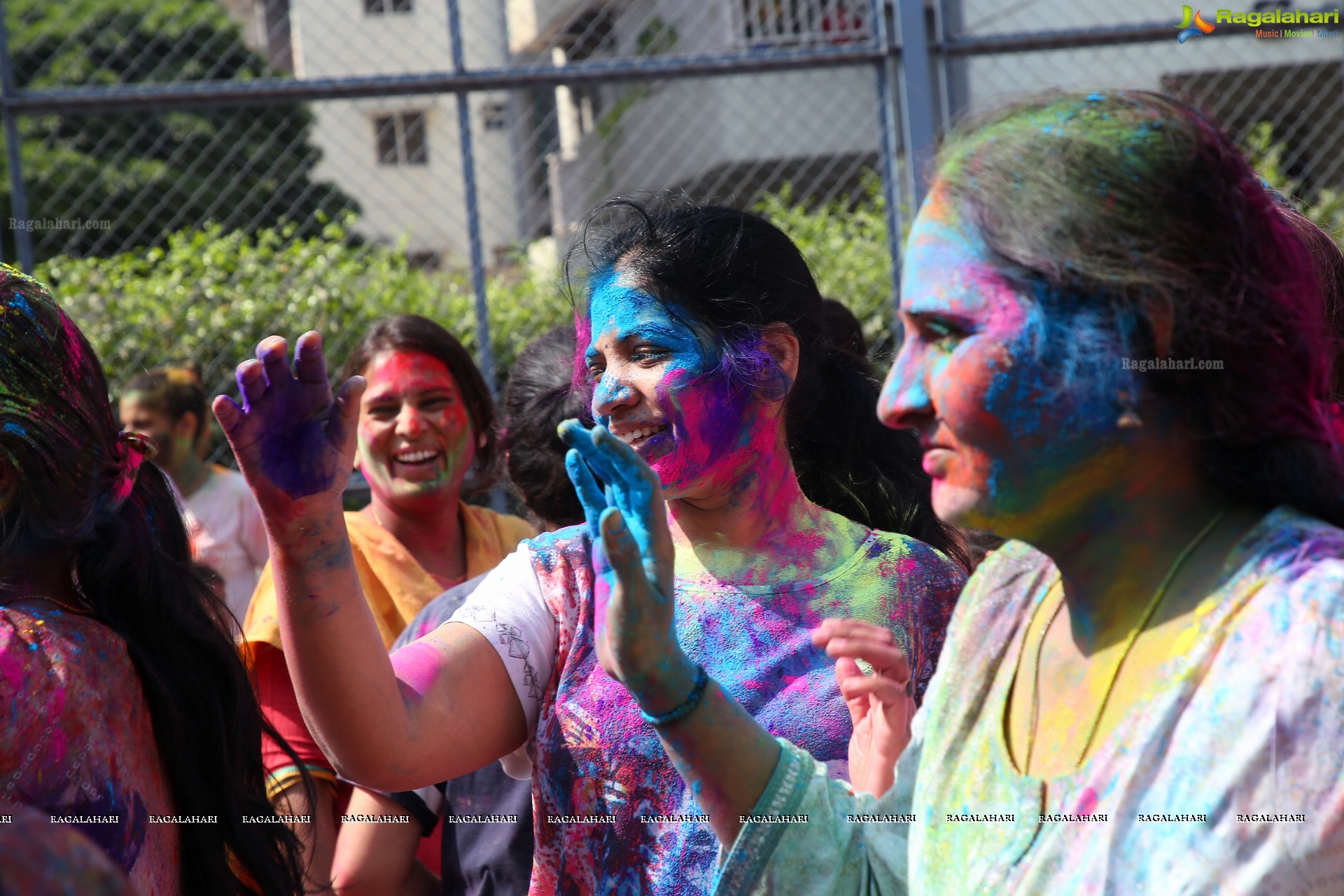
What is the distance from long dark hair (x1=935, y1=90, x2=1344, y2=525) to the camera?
4.00 feet

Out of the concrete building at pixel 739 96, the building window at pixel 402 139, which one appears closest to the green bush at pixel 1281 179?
the concrete building at pixel 739 96

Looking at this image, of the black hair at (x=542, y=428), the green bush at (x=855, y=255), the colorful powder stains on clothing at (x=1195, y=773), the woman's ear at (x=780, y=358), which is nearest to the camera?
the colorful powder stains on clothing at (x=1195, y=773)

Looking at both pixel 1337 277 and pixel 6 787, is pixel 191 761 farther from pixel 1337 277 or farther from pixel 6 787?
pixel 1337 277

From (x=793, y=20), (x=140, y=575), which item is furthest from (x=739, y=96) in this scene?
(x=140, y=575)

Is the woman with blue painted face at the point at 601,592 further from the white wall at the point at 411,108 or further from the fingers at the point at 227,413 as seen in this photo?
the white wall at the point at 411,108

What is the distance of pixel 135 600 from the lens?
1.88m

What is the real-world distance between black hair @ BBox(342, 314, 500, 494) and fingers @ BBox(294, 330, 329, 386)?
1.85 metres

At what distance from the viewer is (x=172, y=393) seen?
4.87 metres

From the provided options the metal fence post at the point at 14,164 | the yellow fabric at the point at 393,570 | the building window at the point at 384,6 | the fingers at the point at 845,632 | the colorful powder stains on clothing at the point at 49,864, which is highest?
the building window at the point at 384,6

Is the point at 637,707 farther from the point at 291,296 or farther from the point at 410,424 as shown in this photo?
the point at 291,296

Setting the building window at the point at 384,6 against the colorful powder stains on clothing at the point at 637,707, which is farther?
the building window at the point at 384,6

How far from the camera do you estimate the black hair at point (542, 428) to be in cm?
311

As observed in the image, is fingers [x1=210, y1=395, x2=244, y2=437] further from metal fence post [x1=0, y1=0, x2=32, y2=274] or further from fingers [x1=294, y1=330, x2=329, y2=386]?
metal fence post [x1=0, y1=0, x2=32, y2=274]

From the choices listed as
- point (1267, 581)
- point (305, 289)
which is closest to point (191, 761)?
point (1267, 581)
